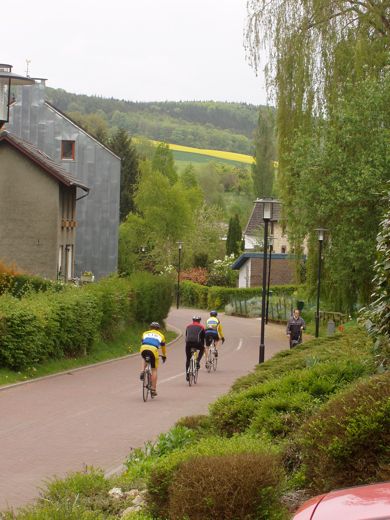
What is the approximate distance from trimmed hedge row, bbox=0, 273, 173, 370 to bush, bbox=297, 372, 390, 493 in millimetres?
19804

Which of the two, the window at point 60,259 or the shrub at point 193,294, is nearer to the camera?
the window at point 60,259

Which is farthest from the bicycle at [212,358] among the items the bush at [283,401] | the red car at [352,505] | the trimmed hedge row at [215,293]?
the trimmed hedge row at [215,293]

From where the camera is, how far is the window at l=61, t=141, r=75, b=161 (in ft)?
184

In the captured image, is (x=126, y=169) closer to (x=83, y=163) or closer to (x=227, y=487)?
(x=83, y=163)

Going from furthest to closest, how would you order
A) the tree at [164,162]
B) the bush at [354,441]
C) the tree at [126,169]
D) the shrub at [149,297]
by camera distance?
the tree at [164,162] → the tree at [126,169] → the shrub at [149,297] → the bush at [354,441]

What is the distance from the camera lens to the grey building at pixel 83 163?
5531 cm

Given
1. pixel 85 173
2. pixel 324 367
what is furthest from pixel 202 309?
pixel 324 367

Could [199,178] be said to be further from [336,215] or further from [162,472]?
[162,472]

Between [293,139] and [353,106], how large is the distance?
3434 mm

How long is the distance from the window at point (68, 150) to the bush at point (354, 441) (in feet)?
161

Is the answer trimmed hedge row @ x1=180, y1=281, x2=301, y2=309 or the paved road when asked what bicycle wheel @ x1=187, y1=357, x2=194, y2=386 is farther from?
trimmed hedge row @ x1=180, y1=281, x2=301, y2=309

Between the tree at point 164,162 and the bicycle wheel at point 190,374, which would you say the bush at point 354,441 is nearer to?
the bicycle wheel at point 190,374

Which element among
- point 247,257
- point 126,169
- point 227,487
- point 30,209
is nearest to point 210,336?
point 30,209

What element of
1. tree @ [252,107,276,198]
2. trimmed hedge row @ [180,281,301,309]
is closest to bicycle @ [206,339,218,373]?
trimmed hedge row @ [180,281,301,309]
